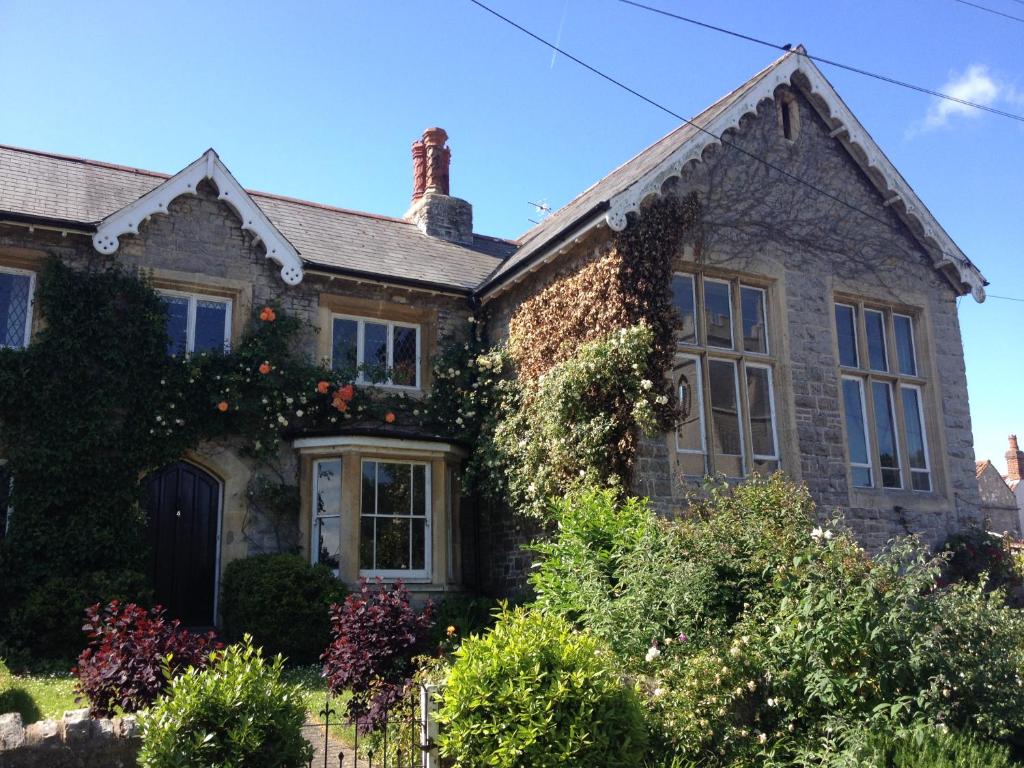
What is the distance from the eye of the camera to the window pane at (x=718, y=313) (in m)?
13.5

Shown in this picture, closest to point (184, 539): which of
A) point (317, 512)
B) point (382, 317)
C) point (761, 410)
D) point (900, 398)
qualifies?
point (317, 512)

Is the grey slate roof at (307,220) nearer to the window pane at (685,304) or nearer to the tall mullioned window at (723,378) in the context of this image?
the window pane at (685,304)

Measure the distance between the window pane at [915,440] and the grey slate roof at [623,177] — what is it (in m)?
5.39

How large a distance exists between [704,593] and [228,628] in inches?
282

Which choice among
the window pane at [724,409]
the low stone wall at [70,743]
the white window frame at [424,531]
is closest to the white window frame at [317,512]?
the white window frame at [424,531]

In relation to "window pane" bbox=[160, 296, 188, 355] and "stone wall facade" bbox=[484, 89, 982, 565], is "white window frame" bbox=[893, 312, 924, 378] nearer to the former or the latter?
"stone wall facade" bbox=[484, 89, 982, 565]

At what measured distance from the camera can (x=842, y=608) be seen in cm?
719

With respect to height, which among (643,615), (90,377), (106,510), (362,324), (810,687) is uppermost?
(362,324)

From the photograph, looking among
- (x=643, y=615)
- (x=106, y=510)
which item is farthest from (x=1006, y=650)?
(x=106, y=510)

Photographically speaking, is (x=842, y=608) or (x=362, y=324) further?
(x=362, y=324)

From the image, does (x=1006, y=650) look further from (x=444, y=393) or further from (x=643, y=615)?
(x=444, y=393)

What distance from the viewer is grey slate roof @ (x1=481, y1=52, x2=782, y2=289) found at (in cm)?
1271

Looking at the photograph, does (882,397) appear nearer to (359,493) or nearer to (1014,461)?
(359,493)

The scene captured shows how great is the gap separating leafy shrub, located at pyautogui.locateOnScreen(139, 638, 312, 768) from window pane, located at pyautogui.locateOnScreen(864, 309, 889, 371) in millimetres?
11612
